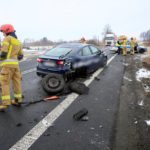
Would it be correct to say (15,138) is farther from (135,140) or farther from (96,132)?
(135,140)

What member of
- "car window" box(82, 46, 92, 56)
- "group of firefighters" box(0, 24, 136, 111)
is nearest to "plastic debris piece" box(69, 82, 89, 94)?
"group of firefighters" box(0, 24, 136, 111)

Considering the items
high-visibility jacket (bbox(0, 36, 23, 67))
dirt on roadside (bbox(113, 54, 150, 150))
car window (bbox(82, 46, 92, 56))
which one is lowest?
dirt on roadside (bbox(113, 54, 150, 150))

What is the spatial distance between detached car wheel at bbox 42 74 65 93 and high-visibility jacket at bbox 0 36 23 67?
6.21 ft

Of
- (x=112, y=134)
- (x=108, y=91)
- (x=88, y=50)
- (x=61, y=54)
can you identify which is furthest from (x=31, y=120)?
(x=88, y=50)

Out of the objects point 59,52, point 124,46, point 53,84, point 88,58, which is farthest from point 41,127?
point 124,46

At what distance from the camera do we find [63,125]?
16.5 ft

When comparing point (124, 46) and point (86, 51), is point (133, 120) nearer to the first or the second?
point (86, 51)

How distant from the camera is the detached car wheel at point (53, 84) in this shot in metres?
7.82

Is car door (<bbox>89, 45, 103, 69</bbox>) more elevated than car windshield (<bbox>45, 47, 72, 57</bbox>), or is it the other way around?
car windshield (<bbox>45, 47, 72, 57</bbox>)

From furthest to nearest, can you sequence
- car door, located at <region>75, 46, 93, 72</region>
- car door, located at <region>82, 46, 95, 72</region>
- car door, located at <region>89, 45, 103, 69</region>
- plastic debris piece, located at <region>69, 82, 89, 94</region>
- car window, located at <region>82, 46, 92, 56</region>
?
car door, located at <region>89, 45, 103, 69</region>, car window, located at <region>82, 46, 92, 56</region>, car door, located at <region>82, 46, 95, 72</region>, car door, located at <region>75, 46, 93, 72</region>, plastic debris piece, located at <region>69, 82, 89, 94</region>

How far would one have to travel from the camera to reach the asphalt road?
417 cm

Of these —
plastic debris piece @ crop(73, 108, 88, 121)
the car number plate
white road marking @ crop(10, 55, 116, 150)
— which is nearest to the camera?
white road marking @ crop(10, 55, 116, 150)

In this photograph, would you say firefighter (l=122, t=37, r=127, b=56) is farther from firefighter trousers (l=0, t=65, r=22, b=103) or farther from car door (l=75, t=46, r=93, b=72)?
firefighter trousers (l=0, t=65, r=22, b=103)

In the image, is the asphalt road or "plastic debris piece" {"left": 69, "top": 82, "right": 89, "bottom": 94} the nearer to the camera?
the asphalt road
